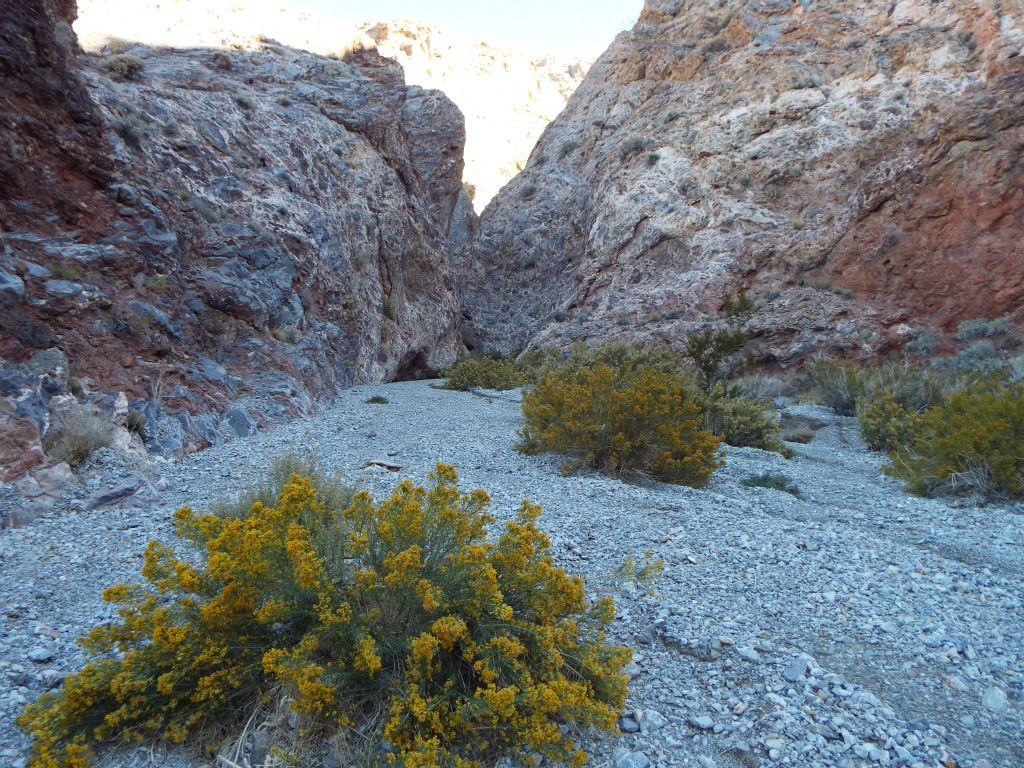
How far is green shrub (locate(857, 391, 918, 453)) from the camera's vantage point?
8516 millimetres

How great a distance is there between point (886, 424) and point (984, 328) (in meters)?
10.4

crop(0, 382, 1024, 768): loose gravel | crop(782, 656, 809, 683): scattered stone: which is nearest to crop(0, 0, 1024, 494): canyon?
crop(0, 382, 1024, 768): loose gravel

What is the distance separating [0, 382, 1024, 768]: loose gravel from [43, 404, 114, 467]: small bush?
19 centimetres

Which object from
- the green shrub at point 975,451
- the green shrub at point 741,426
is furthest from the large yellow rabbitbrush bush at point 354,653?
the green shrub at point 741,426

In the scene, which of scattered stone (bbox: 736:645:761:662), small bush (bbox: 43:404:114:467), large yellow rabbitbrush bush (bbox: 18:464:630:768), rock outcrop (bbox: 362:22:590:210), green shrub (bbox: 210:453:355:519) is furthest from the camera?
rock outcrop (bbox: 362:22:590:210)

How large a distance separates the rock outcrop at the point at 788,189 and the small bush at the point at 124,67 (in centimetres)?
1512

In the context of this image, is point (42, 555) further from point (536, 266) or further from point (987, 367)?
point (536, 266)

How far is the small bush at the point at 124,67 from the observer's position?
12.5 meters

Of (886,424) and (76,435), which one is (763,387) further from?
(76,435)

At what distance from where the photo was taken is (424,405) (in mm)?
12352

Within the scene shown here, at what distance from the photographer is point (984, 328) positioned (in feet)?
52.9

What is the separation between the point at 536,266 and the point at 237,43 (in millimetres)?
15969

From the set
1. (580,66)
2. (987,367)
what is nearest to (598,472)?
(987,367)

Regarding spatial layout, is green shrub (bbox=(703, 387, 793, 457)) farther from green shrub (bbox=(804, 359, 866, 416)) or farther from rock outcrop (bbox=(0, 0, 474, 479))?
rock outcrop (bbox=(0, 0, 474, 479))
